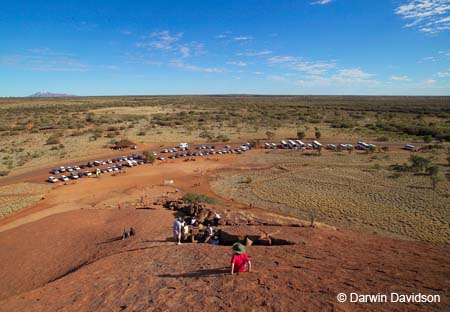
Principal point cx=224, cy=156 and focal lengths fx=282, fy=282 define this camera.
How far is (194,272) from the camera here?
38.9 ft

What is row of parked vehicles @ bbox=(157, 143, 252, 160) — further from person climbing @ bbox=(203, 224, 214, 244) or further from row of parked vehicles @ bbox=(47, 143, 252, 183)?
person climbing @ bbox=(203, 224, 214, 244)

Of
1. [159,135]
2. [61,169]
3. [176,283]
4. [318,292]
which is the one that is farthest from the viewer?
[159,135]

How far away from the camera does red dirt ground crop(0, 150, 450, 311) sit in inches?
374

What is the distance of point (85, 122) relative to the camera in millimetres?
82688

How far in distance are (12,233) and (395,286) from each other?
27508 millimetres

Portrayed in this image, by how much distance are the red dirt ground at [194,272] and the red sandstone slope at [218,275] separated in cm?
4

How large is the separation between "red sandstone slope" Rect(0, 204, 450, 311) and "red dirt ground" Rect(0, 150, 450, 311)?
0.13 ft

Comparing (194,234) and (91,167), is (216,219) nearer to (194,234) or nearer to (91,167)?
(194,234)

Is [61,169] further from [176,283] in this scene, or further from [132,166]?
[176,283]

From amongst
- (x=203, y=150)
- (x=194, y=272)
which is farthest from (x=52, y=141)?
(x=194, y=272)

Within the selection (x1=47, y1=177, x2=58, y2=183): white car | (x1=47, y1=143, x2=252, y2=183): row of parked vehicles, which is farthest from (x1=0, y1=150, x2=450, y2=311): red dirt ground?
(x1=47, y1=143, x2=252, y2=183): row of parked vehicles

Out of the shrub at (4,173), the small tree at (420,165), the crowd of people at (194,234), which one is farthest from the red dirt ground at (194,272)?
the small tree at (420,165)

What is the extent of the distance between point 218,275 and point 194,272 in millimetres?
1263

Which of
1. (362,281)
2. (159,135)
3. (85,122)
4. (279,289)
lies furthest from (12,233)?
(85,122)
